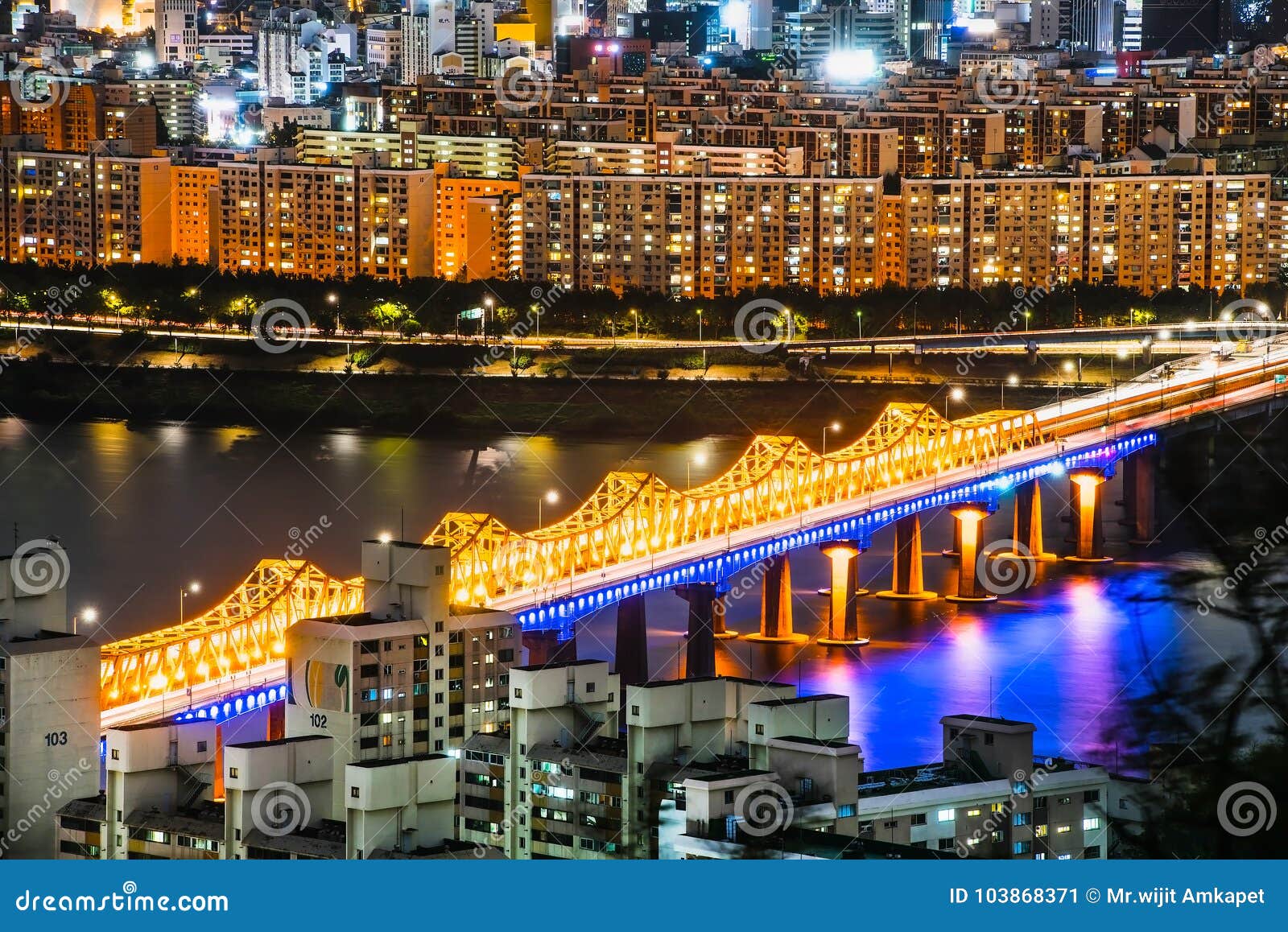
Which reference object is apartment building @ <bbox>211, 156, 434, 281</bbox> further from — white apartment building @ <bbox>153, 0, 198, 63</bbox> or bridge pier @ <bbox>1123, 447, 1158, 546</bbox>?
white apartment building @ <bbox>153, 0, 198, 63</bbox>

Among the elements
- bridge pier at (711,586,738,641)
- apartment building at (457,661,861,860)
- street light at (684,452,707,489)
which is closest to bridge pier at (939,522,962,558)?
street light at (684,452,707,489)

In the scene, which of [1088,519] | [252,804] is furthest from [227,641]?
[1088,519]

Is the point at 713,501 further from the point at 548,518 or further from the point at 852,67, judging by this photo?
the point at 852,67

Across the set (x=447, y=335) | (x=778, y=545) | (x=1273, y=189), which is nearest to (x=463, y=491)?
(x=778, y=545)

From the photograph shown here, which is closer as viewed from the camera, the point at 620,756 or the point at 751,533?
the point at 620,756

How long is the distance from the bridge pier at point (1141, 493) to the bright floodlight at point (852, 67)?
30433mm

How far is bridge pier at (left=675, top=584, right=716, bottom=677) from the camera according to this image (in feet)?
63.9

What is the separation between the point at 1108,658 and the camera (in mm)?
19422

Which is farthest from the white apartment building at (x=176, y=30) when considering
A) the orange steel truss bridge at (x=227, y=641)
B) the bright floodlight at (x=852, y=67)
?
the orange steel truss bridge at (x=227, y=641)

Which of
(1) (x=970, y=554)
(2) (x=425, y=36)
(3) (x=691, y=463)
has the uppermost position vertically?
(2) (x=425, y=36)

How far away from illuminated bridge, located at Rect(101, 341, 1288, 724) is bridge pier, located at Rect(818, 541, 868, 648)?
17 millimetres

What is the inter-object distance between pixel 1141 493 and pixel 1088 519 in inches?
64.0

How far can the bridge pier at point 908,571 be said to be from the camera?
2334cm

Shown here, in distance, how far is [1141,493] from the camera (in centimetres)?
2736
